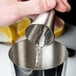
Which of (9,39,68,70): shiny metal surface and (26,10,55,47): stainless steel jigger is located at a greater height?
(26,10,55,47): stainless steel jigger

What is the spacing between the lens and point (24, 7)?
1.42 feet

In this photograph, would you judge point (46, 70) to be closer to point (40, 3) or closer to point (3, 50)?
point (40, 3)

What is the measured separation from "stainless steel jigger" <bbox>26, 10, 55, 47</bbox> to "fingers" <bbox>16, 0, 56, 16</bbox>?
17 mm

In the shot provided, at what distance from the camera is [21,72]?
385 millimetres

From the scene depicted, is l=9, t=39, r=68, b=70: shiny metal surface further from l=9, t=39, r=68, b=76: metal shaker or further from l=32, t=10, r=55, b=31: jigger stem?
l=32, t=10, r=55, b=31: jigger stem

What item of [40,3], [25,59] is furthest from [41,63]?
[40,3]

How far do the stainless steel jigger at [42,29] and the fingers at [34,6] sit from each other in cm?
2

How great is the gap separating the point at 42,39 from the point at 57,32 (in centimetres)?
23

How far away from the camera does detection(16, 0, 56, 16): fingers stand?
0.42m

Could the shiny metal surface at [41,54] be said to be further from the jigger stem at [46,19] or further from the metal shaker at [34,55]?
the jigger stem at [46,19]

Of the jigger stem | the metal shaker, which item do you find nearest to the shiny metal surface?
the metal shaker

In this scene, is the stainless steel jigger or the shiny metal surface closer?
the stainless steel jigger

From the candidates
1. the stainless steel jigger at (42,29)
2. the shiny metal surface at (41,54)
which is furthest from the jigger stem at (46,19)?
the shiny metal surface at (41,54)

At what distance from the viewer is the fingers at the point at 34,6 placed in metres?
0.42
